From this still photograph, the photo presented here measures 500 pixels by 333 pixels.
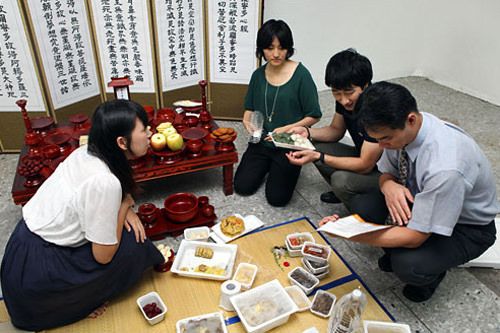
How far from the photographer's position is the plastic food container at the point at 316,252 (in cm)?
194

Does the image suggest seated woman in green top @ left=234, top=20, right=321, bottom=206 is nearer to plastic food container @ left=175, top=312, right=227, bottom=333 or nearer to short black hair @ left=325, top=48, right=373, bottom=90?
short black hair @ left=325, top=48, right=373, bottom=90

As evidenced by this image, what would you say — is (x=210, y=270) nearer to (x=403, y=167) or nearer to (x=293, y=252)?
(x=293, y=252)

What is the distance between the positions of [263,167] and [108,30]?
1.61 meters

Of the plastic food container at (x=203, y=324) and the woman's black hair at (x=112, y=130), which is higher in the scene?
the woman's black hair at (x=112, y=130)

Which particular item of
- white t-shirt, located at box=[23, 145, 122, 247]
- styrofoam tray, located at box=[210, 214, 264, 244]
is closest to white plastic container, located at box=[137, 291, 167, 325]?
white t-shirt, located at box=[23, 145, 122, 247]

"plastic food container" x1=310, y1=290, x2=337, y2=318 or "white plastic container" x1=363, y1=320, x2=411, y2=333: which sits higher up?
"white plastic container" x1=363, y1=320, x2=411, y2=333

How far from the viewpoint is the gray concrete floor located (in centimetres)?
188

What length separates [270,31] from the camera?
235 cm

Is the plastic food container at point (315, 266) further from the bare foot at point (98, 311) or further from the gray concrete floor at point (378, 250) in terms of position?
the bare foot at point (98, 311)

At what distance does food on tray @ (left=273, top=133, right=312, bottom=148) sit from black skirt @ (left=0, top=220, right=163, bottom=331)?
1133 mm

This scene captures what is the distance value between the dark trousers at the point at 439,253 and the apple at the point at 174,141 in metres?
1.37

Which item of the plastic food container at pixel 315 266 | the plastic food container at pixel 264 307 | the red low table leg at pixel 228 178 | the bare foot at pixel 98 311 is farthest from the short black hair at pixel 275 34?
the bare foot at pixel 98 311

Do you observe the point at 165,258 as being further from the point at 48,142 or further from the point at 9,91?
the point at 9,91

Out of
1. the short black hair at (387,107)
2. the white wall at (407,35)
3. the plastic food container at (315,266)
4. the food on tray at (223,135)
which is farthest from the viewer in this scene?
the white wall at (407,35)
